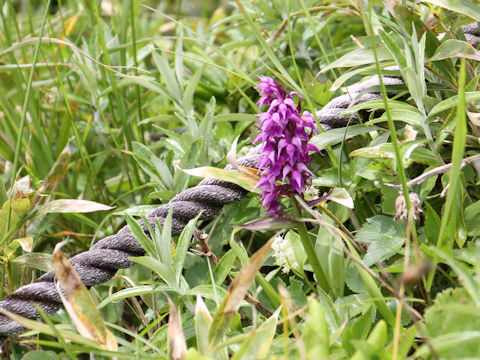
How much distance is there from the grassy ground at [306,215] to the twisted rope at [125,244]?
2.4 inches

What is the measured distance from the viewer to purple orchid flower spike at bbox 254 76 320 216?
34.8 inches

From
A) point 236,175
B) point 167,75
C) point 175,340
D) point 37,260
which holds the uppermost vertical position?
point 167,75

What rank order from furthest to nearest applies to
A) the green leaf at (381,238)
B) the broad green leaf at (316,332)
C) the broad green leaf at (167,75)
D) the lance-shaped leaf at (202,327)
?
1. the broad green leaf at (167,75)
2. the green leaf at (381,238)
3. the lance-shaped leaf at (202,327)
4. the broad green leaf at (316,332)

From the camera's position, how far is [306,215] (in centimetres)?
112

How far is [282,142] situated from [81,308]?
1.35 feet

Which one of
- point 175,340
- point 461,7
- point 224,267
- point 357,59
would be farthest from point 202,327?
point 461,7

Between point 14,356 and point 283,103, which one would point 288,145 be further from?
point 14,356

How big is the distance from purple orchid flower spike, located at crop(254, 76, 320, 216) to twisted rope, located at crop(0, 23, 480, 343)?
0.22 metres

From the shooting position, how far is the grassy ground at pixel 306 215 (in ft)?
2.60

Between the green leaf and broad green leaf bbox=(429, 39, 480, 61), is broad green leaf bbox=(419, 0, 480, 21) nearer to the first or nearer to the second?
broad green leaf bbox=(429, 39, 480, 61)

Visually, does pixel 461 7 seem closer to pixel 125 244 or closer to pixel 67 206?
Answer: pixel 125 244

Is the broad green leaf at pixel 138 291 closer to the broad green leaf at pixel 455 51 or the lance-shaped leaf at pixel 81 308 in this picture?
the lance-shaped leaf at pixel 81 308

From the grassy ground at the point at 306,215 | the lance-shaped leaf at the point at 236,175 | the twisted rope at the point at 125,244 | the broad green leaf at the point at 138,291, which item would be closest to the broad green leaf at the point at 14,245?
the grassy ground at the point at 306,215

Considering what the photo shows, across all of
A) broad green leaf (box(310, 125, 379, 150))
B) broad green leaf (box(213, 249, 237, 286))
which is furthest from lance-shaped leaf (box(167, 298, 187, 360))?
broad green leaf (box(310, 125, 379, 150))
